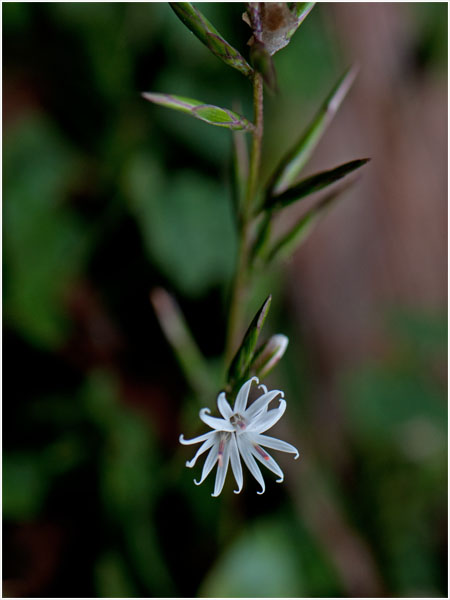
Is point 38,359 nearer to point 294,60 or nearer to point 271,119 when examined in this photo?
point 271,119

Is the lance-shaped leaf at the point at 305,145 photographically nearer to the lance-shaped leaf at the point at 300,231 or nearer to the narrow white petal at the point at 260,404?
the lance-shaped leaf at the point at 300,231

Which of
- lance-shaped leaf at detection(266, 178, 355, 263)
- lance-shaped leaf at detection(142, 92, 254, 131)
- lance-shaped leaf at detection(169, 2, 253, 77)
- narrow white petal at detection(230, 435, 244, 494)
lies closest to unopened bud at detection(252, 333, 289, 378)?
narrow white petal at detection(230, 435, 244, 494)

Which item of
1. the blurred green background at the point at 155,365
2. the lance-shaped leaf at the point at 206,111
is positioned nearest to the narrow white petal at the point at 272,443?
the lance-shaped leaf at the point at 206,111

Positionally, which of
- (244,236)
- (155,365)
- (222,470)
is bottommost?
(155,365)

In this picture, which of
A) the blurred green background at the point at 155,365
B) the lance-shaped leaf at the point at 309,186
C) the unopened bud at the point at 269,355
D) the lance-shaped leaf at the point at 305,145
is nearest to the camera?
the lance-shaped leaf at the point at 309,186

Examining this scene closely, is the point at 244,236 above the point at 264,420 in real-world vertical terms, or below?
above

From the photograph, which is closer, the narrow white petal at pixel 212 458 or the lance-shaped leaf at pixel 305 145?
the narrow white petal at pixel 212 458

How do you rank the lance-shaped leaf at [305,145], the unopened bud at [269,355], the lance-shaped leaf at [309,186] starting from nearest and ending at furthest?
the lance-shaped leaf at [309,186], the unopened bud at [269,355], the lance-shaped leaf at [305,145]

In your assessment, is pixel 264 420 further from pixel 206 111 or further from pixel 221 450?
pixel 206 111

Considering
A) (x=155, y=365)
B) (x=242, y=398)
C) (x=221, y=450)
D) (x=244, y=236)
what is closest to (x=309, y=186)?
(x=244, y=236)
